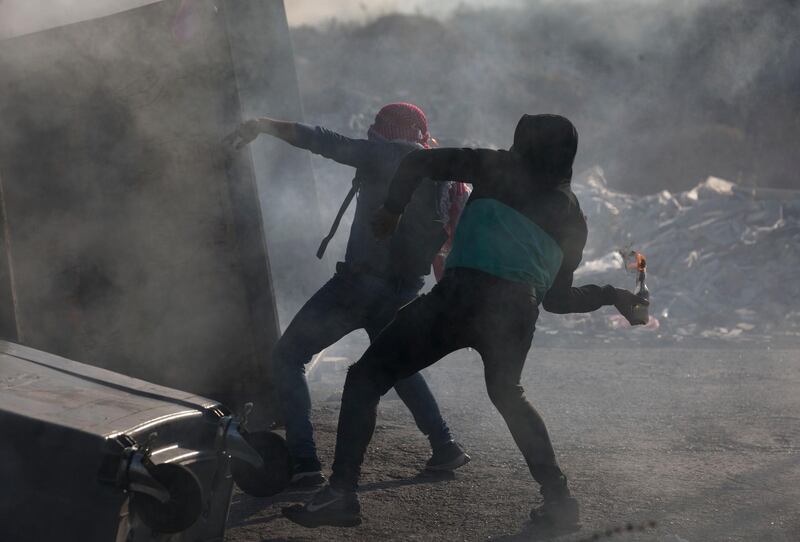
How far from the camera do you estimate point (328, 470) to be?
4105 millimetres

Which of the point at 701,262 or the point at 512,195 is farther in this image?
the point at 701,262

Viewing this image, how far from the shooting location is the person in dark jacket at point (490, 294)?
316 centimetres

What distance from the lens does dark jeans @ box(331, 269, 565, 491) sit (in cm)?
317

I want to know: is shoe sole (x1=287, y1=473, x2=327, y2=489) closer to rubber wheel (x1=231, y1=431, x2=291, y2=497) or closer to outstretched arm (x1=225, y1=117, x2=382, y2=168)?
rubber wheel (x1=231, y1=431, x2=291, y2=497)

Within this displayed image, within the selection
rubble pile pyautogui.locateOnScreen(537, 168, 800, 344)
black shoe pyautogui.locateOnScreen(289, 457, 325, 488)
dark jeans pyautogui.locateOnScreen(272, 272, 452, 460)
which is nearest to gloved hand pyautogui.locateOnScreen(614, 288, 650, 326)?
dark jeans pyautogui.locateOnScreen(272, 272, 452, 460)

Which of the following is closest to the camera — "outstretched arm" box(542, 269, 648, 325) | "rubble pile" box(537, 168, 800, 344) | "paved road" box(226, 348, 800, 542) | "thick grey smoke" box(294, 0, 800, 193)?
"paved road" box(226, 348, 800, 542)

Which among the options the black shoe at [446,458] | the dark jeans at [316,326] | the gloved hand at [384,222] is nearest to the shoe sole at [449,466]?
the black shoe at [446,458]

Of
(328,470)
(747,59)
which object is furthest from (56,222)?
(747,59)

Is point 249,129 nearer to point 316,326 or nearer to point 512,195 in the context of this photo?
point 316,326

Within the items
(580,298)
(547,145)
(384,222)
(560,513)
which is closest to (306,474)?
(560,513)

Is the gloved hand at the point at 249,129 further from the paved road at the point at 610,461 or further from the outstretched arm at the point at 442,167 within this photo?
the paved road at the point at 610,461

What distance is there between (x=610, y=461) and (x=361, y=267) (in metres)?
1.54

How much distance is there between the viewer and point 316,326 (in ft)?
12.7

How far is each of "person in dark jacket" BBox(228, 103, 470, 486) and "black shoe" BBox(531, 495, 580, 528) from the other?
1.00 m
